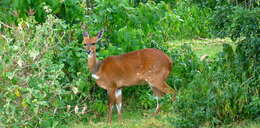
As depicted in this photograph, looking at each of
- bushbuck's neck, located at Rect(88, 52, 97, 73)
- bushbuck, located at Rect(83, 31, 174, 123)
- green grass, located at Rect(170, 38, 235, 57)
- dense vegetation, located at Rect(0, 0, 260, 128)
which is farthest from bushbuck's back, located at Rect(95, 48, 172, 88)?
green grass, located at Rect(170, 38, 235, 57)

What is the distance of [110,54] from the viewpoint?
1148cm

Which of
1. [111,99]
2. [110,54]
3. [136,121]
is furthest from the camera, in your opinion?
[110,54]

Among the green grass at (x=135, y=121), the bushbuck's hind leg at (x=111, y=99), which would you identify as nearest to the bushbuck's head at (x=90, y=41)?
the bushbuck's hind leg at (x=111, y=99)

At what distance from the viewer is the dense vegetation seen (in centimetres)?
823

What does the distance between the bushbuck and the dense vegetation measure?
265 millimetres

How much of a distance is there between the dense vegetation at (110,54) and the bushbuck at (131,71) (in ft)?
0.87

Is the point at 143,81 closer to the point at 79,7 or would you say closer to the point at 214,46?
the point at 79,7

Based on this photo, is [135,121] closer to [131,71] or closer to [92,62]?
[131,71]

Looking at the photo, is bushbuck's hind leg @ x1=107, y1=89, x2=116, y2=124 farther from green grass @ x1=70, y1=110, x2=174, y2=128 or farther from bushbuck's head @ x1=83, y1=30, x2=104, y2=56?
bushbuck's head @ x1=83, y1=30, x2=104, y2=56

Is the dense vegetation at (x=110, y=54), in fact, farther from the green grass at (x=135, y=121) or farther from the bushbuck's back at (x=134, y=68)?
the bushbuck's back at (x=134, y=68)

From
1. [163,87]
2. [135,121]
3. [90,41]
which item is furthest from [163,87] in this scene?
[90,41]

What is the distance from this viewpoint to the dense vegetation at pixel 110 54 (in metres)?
8.23

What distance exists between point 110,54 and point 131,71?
64 cm

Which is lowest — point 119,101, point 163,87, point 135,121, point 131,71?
point 135,121
